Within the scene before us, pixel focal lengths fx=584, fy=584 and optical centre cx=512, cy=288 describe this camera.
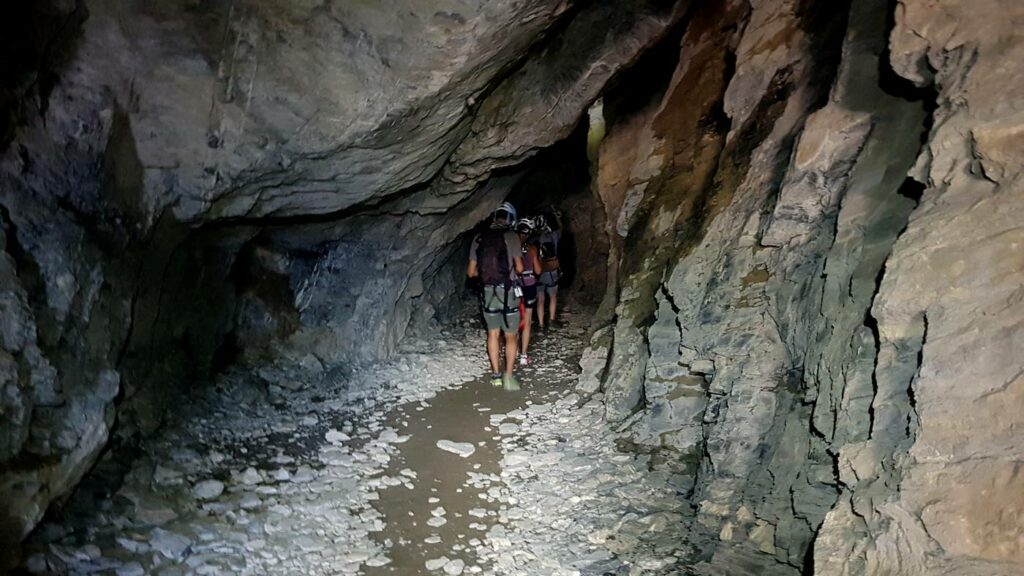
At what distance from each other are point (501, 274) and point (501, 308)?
0.55 m

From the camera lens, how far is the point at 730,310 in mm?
5246

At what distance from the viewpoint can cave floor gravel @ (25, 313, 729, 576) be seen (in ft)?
14.3

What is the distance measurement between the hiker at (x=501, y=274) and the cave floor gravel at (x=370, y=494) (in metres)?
1.02

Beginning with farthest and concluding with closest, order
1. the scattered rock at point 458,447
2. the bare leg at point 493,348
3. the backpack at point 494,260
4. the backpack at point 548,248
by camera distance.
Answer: the backpack at point 548,248 < the bare leg at point 493,348 < the backpack at point 494,260 < the scattered rock at point 458,447

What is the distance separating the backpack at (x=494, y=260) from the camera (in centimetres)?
773

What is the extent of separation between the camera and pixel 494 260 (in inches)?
304

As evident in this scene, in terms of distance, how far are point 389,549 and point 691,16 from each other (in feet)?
25.7

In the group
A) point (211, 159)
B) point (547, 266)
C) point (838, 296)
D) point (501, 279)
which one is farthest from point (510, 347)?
point (838, 296)

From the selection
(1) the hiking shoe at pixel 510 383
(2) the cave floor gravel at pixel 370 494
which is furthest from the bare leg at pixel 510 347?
(2) the cave floor gravel at pixel 370 494

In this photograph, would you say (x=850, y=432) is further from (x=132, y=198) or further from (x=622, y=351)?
(x=132, y=198)

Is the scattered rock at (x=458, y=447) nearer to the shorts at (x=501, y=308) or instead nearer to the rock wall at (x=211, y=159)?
the shorts at (x=501, y=308)

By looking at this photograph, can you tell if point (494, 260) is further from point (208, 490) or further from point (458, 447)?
point (208, 490)

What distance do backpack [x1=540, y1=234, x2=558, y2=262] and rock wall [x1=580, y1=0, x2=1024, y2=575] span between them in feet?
12.2

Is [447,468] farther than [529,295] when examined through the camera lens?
No
